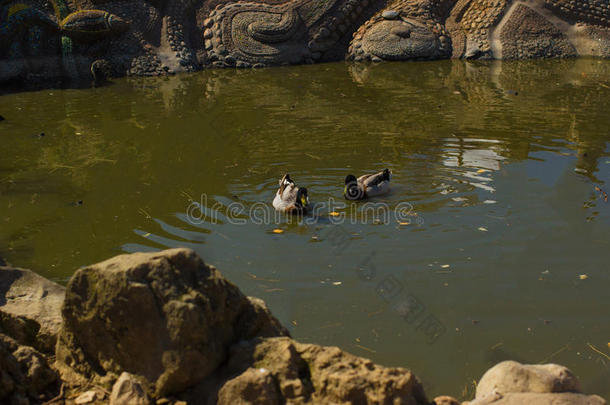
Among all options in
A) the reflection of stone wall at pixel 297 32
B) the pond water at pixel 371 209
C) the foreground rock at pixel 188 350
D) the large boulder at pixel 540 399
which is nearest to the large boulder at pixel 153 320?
the foreground rock at pixel 188 350

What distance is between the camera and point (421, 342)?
18.3 feet

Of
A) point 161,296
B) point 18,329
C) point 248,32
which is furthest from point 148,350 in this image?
point 248,32

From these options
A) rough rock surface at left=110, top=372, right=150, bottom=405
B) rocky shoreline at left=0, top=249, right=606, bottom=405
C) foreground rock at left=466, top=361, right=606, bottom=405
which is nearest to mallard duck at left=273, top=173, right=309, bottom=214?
rocky shoreline at left=0, top=249, right=606, bottom=405

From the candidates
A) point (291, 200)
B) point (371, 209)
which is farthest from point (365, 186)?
point (291, 200)

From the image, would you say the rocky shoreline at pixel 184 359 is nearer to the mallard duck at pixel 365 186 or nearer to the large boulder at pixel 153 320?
the large boulder at pixel 153 320

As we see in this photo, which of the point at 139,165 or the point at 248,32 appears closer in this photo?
the point at 139,165

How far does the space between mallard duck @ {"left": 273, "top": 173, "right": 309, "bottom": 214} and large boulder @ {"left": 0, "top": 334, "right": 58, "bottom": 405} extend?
4214mm

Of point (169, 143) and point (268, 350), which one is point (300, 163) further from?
point (268, 350)

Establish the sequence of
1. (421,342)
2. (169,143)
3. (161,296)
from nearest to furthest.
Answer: (161,296)
(421,342)
(169,143)

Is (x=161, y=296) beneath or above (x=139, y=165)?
above

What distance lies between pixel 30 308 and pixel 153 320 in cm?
161

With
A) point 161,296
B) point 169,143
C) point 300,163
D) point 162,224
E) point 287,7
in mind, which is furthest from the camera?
point 287,7

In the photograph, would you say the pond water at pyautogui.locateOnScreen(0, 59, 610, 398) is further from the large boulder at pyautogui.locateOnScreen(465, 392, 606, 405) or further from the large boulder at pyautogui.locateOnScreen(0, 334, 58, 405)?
the large boulder at pyautogui.locateOnScreen(0, 334, 58, 405)

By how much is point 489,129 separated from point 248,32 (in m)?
9.57
